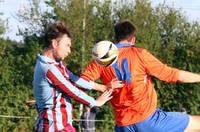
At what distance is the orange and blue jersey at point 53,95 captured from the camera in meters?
6.73

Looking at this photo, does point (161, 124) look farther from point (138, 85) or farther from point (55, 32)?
point (55, 32)

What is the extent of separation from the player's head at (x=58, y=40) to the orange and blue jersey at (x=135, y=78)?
115 cm

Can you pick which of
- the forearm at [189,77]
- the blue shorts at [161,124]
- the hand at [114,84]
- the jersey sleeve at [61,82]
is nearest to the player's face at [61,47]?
the jersey sleeve at [61,82]

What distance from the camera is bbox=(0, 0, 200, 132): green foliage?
76.1 ft

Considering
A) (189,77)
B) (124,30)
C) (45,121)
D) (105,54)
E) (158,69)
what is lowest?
(45,121)

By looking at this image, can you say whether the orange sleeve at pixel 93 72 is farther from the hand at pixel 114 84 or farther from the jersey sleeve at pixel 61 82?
the jersey sleeve at pixel 61 82

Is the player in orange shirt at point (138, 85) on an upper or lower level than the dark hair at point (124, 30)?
lower

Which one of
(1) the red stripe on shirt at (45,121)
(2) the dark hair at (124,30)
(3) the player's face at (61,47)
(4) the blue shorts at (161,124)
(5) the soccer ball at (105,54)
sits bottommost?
(4) the blue shorts at (161,124)

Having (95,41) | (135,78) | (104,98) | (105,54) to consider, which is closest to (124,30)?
(105,54)

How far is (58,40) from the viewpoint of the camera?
6.75 m

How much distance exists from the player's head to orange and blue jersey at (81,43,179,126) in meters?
1.15

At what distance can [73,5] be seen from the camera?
28.4m

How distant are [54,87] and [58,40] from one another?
486 millimetres

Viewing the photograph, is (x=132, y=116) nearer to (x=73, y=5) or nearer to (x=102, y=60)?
(x=102, y=60)
